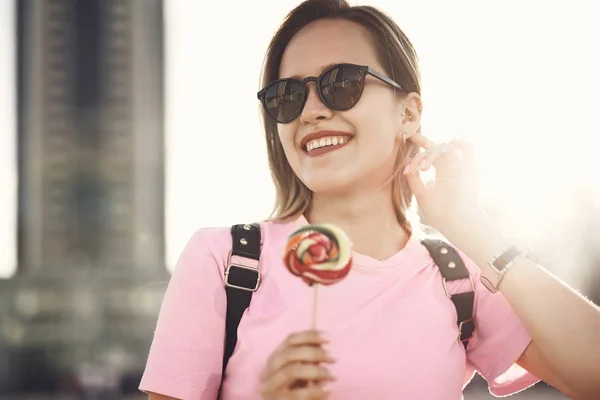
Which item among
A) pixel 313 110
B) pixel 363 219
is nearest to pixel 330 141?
pixel 313 110

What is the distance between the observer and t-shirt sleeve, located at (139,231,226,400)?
2410 mm

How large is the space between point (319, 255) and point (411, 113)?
0.87 metres

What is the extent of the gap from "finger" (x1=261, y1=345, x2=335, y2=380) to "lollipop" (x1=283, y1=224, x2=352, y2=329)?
0.08 m

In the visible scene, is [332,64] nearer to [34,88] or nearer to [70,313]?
[70,313]

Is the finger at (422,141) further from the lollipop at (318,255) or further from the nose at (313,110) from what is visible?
the lollipop at (318,255)

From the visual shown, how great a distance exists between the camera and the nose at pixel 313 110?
2.69 meters

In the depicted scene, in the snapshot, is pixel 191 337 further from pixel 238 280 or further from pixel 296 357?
pixel 296 357

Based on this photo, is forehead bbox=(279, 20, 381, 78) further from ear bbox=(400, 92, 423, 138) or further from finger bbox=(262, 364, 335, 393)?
finger bbox=(262, 364, 335, 393)

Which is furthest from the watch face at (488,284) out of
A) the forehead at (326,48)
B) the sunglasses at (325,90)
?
the forehead at (326,48)

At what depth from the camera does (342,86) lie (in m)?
2.67

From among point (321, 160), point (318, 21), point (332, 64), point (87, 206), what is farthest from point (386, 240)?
point (87, 206)

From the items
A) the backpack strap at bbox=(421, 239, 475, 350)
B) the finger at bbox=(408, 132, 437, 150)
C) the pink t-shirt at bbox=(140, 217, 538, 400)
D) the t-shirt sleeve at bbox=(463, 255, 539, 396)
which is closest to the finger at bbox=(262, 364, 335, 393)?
the pink t-shirt at bbox=(140, 217, 538, 400)

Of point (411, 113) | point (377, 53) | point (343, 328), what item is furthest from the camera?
point (411, 113)

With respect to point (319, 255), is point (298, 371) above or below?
below
